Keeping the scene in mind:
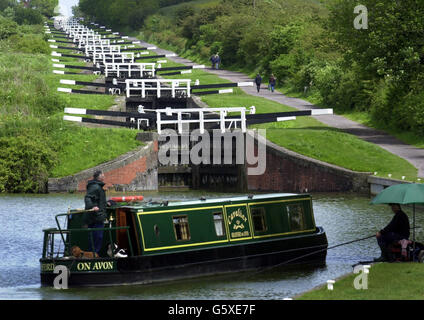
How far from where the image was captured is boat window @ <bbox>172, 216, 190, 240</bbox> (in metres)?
22.8

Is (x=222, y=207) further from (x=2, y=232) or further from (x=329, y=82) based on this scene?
(x=329, y=82)

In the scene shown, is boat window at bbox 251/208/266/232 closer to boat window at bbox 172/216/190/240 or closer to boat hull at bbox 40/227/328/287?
A: boat hull at bbox 40/227/328/287

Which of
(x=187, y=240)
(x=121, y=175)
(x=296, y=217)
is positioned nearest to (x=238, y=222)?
(x=187, y=240)

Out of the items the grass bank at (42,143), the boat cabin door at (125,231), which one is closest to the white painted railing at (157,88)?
the grass bank at (42,143)

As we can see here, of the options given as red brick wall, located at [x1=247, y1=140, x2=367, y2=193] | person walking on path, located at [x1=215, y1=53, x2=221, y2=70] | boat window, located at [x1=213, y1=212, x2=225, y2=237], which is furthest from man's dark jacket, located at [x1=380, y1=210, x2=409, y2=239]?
person walking on path, located at [x1=215, y1=53, x2=221, y2=70]

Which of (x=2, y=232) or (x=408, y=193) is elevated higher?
(x=408, y=193)

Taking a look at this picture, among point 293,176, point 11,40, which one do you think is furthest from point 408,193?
point 11,40

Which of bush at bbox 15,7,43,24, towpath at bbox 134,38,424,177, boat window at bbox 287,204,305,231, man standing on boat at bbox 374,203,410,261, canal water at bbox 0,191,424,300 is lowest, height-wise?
canal water at bbox 0,191,424,300

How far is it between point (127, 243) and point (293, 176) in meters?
18.8

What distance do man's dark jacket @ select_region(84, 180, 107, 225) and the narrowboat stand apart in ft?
1.05

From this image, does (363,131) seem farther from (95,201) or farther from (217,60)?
(217,60)

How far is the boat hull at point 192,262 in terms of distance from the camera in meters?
21.4

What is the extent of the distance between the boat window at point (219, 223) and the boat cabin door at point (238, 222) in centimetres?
15

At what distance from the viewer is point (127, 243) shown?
22.4 metres
